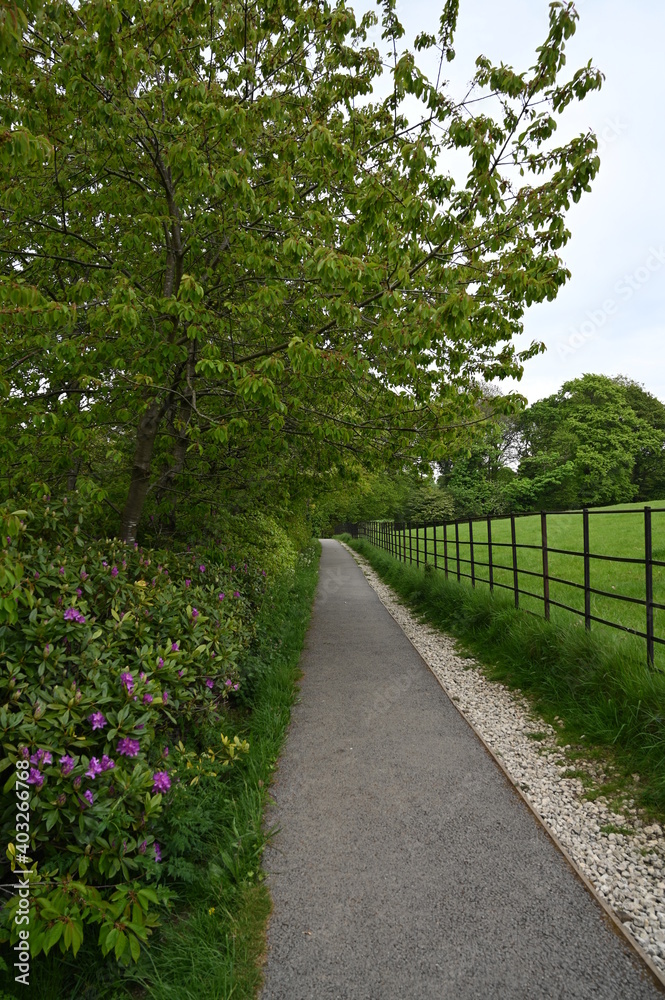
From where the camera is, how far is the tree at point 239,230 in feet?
13.1

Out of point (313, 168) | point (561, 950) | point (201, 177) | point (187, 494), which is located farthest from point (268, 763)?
point (313, 168)

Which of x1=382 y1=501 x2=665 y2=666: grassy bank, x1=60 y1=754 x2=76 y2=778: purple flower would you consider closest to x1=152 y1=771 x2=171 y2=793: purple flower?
x1=60 y1=754 x2=76 y2=778: purple flower

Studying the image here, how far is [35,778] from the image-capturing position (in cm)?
221

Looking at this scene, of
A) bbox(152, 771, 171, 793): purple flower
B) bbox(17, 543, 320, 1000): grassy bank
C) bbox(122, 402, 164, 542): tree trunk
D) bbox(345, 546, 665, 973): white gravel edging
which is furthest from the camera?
bbox(122, 402, 164, 542): tree trunk

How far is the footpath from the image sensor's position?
235cm

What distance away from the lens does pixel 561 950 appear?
247cm

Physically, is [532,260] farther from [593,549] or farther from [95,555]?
[593,549]

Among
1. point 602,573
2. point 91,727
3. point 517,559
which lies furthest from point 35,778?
point 517,559

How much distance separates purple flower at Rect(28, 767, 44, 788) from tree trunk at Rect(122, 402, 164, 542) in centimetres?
337

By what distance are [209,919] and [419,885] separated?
1173mm

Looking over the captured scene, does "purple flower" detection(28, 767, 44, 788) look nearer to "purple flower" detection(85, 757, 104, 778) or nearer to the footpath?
"purple flower" detection(85, 757, 104, 778)

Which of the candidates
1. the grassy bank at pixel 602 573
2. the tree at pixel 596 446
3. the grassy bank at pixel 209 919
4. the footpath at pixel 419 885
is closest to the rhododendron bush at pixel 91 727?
the grassy bank at pixel 209 919

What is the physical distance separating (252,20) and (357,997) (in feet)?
23.5

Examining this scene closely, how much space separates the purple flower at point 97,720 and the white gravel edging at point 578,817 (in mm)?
2832
